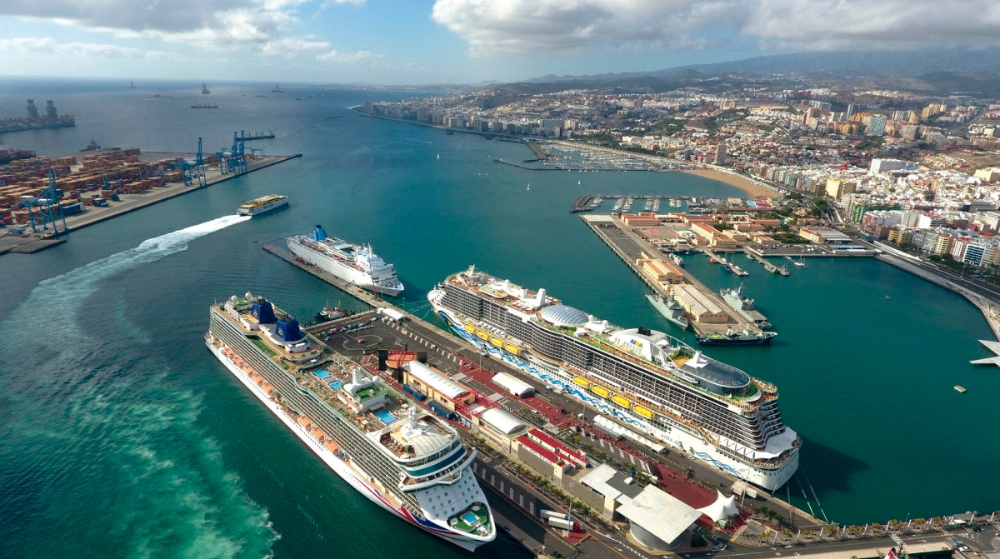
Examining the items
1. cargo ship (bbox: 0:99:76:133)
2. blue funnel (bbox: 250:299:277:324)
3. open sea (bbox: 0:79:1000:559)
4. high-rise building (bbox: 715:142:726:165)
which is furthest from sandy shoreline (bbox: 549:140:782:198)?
cargo ship (bbox: 0:99:76:133)

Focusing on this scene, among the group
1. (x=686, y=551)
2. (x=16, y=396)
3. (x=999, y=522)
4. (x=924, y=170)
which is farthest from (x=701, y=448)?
(x=924, y=170)

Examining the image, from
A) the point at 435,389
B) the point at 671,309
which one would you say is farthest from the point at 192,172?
the point at 671,309

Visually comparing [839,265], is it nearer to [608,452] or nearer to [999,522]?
[999,522]

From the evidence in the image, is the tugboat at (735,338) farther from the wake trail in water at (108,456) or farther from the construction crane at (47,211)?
the construction crane at (47,211)

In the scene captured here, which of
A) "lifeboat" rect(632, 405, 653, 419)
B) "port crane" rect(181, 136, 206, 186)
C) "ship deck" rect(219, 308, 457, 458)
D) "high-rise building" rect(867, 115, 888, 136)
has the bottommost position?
"lifeboat" rect(632, 405, 653, 419)

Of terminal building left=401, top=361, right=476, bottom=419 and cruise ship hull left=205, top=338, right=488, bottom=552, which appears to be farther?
terminal building left=401, top=361, right=476, bottom=419

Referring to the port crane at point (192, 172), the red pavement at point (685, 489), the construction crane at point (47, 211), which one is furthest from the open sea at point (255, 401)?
the port crane at point (192, 172)

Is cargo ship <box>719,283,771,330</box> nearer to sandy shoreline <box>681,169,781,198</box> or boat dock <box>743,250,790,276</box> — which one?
boat dock <box>743,250,790,276</box>
